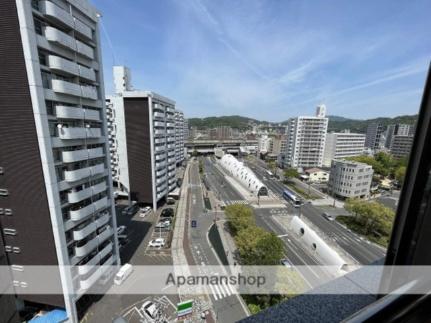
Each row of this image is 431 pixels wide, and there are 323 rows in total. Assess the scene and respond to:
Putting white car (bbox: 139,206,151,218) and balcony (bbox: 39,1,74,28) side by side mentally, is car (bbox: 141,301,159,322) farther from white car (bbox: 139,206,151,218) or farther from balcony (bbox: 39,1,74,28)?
balcony (bbox: 39,1,74,28)

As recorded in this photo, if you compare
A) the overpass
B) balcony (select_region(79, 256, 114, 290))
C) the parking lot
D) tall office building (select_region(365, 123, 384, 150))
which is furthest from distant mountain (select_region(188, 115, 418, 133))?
balcony (select_region(79, 256, 114, 290))

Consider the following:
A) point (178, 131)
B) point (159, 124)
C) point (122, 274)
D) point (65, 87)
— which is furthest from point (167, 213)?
point (178, 131)

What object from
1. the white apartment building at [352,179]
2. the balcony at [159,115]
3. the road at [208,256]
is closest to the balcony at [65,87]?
the road at [208,256]

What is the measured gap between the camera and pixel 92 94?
7402mm

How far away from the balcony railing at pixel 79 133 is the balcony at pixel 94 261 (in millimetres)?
4599

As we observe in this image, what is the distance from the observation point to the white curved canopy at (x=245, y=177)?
2055 cm

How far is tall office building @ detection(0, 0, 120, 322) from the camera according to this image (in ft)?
18.1

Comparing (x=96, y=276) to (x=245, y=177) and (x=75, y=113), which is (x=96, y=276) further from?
(x=245, y=177)

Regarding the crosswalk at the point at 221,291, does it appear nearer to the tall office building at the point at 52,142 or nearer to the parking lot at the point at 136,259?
the parking lot at the point at 136,259

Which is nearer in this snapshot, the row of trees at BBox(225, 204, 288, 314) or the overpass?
the row of trees at BBox(225, 204, 288, 314)

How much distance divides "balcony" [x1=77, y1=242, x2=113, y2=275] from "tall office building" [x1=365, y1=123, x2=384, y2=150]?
52245 millimetres

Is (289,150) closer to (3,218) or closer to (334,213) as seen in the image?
(334,213)

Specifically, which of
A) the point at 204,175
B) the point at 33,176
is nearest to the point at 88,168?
the point at 33,176

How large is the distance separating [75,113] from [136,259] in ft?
27.2
